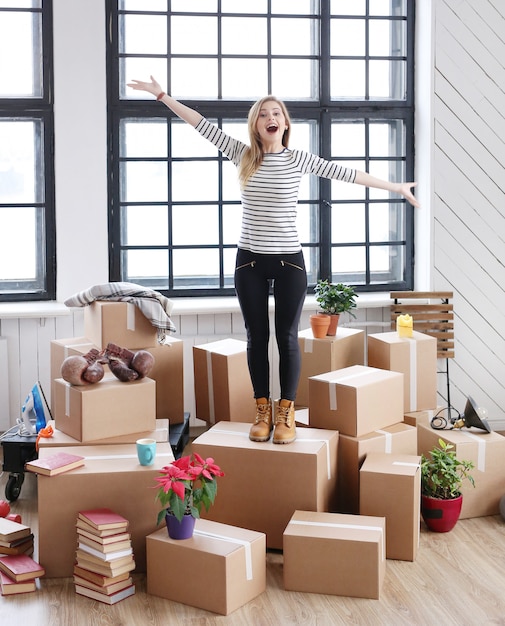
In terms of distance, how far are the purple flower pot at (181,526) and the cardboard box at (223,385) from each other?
1106mm

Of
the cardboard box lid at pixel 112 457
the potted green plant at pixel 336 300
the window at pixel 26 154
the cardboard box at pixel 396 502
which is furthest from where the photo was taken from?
the window at pixel 26 154

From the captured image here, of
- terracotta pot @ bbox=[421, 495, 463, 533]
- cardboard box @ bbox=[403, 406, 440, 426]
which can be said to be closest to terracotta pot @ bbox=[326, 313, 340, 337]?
cardboard box @ bbox=[403, 406, 440, 426]

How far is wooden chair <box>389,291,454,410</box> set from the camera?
4934mm

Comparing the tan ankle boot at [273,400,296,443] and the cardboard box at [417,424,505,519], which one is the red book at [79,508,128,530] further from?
the cardboard box at [417,424,505,519]

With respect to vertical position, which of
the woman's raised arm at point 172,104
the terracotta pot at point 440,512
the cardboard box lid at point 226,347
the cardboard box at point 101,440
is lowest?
the terracotta pot at point 440,512

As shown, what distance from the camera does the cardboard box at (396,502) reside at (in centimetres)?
328

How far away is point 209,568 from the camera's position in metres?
2.85

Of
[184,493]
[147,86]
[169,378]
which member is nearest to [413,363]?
[169,378]

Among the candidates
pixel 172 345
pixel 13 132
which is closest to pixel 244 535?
pixel 172 345

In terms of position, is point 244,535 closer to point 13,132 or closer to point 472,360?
point 472,360

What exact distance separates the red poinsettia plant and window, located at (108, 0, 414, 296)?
225cm

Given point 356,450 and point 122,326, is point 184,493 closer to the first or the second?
point 356,450

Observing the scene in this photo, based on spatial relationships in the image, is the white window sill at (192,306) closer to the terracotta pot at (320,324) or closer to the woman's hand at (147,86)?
the terracotta pot at (320,324)

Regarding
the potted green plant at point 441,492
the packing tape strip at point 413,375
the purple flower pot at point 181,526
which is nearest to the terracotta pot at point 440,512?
the potted green plant at point 441,492
